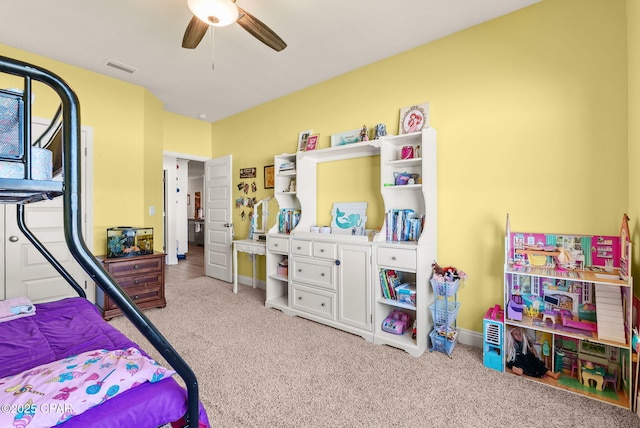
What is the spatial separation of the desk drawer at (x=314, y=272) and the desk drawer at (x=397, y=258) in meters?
0.52

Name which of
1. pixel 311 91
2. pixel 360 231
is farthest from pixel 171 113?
pixel 360 231

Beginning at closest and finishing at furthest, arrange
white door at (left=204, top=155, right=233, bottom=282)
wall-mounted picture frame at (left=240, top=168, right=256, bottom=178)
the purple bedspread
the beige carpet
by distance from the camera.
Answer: the purple bedspread, the beige carpet, wall-mounted picture frame at (left=240, top=168, right=256, bottom=178), white door at (left=204, top=155, right=233, bottom=282)

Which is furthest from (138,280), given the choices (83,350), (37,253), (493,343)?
(493,343)

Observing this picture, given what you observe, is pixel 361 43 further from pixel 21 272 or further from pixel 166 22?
pixel 21 272

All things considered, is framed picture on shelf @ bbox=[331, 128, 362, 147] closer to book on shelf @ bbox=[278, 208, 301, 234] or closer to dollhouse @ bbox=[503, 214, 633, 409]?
book on shelf @ bbox=[278, 208, 301, 234]

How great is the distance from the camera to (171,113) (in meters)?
4.73

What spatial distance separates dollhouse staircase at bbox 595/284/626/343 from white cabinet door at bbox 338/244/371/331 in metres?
1.56

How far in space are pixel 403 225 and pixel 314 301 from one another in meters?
1.20

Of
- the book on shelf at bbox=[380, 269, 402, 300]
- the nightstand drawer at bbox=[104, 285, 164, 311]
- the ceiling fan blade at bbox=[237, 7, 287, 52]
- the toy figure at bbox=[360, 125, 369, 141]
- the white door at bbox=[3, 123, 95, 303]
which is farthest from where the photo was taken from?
the nightstand drawer at bbox=[104, 285, 164, 311]

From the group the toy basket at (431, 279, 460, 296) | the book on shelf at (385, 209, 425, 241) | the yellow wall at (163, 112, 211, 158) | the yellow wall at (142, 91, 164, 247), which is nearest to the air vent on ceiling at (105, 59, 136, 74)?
the yellow wall at (142, 91, 164, 247)

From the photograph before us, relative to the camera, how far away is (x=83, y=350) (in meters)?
1.31

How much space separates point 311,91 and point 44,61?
2771 mm

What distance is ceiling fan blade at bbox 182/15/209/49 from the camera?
6.58 ft

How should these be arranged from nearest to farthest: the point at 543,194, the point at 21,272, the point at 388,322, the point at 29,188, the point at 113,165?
1. the point at 29,188
2. the point at 543,194
3. the point at 388,322
4. the point at 21,272
5. the point at 113,165
